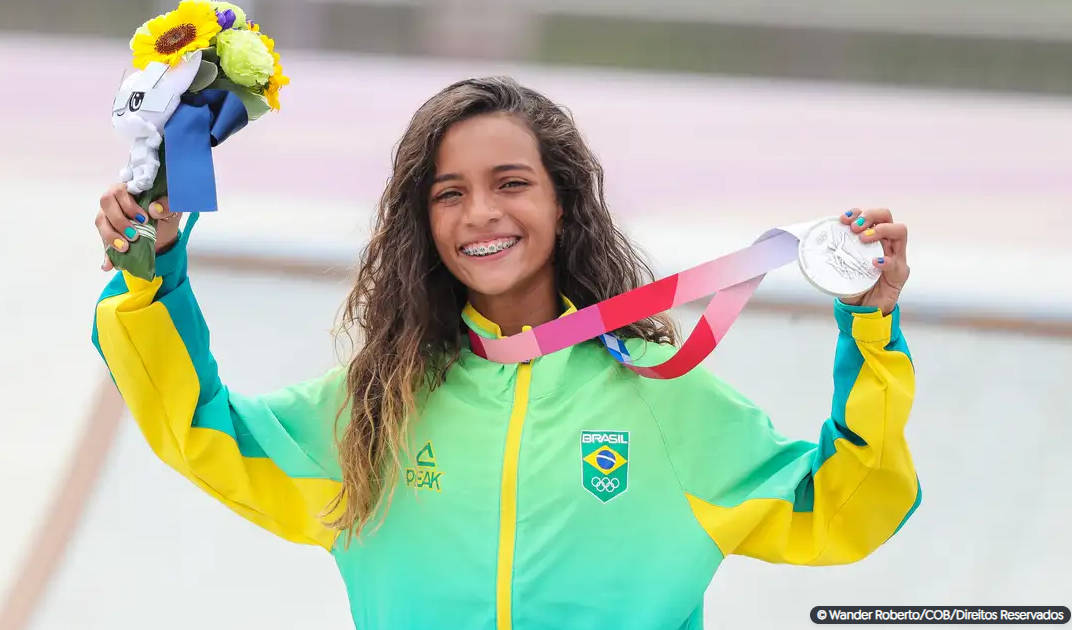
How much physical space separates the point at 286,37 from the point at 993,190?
2.20 m

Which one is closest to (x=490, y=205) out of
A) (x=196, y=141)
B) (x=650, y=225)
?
(x=196, y=141)

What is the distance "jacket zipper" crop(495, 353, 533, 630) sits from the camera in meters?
1.49

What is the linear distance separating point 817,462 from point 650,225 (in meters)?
1.63

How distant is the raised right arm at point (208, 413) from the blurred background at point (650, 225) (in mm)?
836

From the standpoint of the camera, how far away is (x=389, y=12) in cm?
386

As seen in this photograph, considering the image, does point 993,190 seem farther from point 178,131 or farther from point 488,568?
point 178,131

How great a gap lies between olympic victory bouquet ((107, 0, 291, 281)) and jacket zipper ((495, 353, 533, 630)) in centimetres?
49

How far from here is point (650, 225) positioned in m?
3.10

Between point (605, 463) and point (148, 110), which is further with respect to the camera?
point (605, 463)

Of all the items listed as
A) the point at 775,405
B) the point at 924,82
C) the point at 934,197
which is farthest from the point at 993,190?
the point at 775,405

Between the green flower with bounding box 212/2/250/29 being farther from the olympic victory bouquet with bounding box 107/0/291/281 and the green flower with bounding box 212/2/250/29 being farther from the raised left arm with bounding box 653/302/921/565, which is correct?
the raised left arm with bounding box 653/302/921/565

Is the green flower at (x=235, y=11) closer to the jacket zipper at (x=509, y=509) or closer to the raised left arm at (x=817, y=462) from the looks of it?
the jacket zipper at (x=509, y=509)

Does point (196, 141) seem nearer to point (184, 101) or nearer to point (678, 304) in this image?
point (184, 101)

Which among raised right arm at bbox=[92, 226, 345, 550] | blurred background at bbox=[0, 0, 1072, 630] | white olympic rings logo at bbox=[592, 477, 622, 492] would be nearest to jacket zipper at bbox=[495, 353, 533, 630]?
white olympic rings logo at bbox=[592, 477, 622, 492]
